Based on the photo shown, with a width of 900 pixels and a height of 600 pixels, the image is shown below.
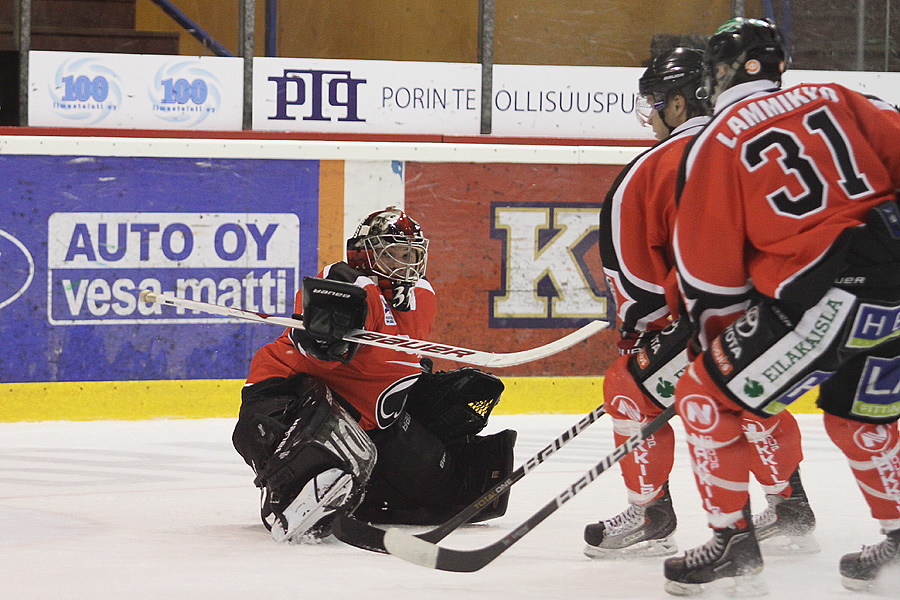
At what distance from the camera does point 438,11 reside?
17.0 feet

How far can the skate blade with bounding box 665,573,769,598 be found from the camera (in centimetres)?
202

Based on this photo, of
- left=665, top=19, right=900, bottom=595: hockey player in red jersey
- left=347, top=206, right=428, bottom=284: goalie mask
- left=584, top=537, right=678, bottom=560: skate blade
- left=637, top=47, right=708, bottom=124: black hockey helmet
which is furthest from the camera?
left=347, top=206, right=428, bottom=284: goalie mask

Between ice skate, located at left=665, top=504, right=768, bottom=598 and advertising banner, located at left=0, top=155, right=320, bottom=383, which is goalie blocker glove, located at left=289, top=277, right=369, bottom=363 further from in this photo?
advertising banner, located at left=0, top=155, right=320, bottom=383

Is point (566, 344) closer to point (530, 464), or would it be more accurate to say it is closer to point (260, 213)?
point (530, 464)

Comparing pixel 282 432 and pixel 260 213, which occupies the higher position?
pixel 260 213

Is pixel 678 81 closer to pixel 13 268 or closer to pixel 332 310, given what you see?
pixel 332 310

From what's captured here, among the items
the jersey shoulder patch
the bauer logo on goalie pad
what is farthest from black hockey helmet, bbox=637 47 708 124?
the bauer logo on goalie pad

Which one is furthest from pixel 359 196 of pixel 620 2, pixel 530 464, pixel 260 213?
pixel 530 464

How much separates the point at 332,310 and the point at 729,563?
99cm

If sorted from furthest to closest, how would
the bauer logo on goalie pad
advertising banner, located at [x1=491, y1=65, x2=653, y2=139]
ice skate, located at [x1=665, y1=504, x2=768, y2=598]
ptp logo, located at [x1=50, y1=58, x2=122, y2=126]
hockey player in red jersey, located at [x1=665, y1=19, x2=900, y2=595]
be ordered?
advertising banner, located at [x1=491, y1=65, x2=653, y2=139]
ptp logo, located at [x1=50, y1=58, x2=122, y2=126]
the bauer logo on goalie pad
ice skate, located at [x1=665, y1=504, x2=768, y2=598]
hockey player in red jersey, located at [x1=665, y1=19, x2=900, y2=595]

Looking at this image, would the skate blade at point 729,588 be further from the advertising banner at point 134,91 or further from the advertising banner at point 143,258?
the advertising banner at point 134,91

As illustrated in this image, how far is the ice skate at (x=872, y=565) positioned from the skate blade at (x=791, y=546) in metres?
0.33

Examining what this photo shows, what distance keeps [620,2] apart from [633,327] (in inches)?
128

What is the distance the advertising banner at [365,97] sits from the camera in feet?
15.8
